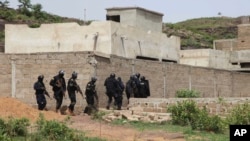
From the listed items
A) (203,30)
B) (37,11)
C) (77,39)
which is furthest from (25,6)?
(77,39)

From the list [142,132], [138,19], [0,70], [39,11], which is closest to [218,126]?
[142,132]

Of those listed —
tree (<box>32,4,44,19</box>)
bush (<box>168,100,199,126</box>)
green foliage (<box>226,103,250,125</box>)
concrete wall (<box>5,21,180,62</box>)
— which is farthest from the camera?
tree (<box>32,4,44,19</box>)

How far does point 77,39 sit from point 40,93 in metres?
6.52

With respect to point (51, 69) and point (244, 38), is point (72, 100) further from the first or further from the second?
point (244, 38)

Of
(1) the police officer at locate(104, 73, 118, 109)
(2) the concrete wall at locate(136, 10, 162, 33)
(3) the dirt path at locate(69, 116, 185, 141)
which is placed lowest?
(3) the dirt path at locate(69, 116, 185, 141)

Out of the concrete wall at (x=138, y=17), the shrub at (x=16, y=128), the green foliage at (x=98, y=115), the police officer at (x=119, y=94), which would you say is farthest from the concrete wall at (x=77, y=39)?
the shrub at (x=16, y=128)

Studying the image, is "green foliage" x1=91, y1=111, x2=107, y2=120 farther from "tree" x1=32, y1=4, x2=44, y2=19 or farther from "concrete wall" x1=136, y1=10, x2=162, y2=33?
"tree" x1=32, y1=4, x2=44, y2=19

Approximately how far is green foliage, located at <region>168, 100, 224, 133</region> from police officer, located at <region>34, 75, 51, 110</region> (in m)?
4.29

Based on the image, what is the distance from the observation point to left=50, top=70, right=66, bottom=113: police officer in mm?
18625

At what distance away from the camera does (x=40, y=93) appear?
18.9 metres

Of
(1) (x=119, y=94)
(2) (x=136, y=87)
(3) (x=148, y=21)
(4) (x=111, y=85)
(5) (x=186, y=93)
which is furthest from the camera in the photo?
(3) (x=148, y=21)

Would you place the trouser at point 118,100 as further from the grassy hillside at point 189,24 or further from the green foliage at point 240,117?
the grassy hillside at point 189,24

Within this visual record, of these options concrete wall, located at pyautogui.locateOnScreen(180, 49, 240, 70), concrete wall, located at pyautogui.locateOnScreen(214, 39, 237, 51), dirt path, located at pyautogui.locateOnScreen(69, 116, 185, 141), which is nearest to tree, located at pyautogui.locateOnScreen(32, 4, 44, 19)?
concrete wall, located at pyautogui.locateOnScreen(214, 39, 237, 51)

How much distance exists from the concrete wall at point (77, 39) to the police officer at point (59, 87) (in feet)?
17.6
